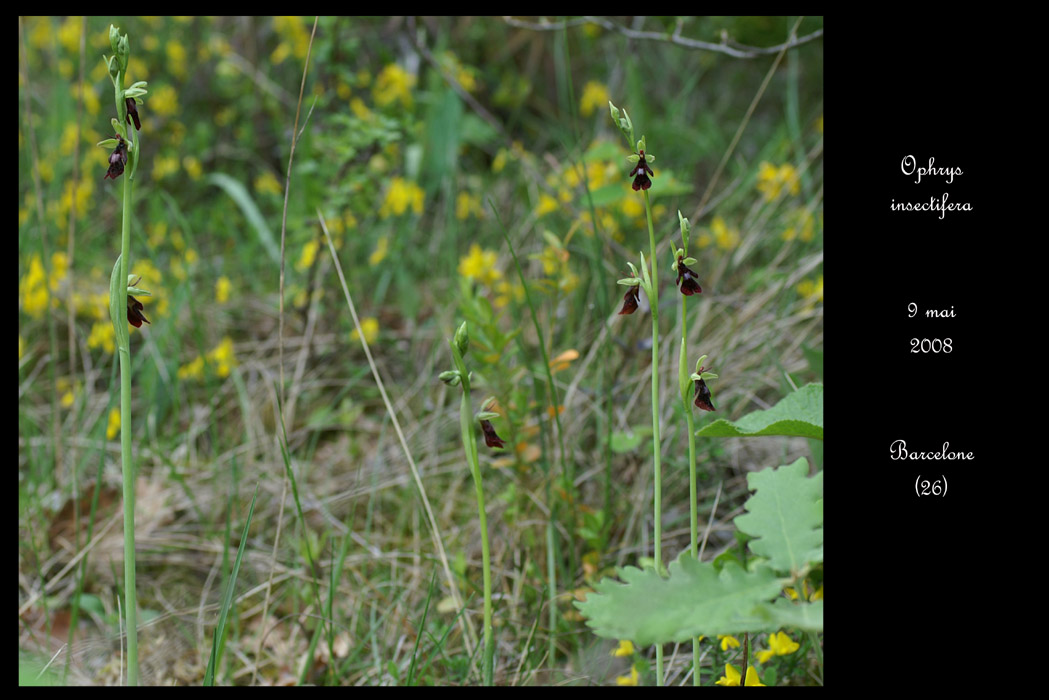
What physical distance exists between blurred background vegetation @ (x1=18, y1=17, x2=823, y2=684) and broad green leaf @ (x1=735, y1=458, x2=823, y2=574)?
0.62 meters

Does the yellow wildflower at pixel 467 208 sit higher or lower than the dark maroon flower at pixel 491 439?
higher

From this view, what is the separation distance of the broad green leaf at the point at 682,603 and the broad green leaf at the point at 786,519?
1.9 inches

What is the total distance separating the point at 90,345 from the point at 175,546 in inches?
46.1

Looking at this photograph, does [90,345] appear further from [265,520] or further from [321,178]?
[321,178]

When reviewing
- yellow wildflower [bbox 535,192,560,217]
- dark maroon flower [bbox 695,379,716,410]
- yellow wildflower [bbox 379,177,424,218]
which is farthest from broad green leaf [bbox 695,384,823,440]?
yellow wildflower [bbox 379,177,424,218]

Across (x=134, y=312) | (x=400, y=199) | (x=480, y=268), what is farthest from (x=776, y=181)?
(x=134, y=312)

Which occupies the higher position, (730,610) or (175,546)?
(730,610)

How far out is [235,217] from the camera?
4.25 m

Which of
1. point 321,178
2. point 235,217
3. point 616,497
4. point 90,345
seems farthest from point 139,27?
point 616,497

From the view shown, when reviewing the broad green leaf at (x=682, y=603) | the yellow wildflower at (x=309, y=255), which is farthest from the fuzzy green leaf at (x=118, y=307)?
the yellow wildflower at (x=309, y=255)

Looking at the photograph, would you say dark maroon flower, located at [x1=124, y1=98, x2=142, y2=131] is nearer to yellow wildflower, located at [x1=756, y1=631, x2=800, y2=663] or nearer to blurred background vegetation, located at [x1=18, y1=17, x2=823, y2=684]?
blurred background vegetation, located at [x1=18, y1=17, x2=823, y2=684]

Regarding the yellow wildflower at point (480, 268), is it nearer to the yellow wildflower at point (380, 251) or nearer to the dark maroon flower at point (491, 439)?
the yellow wildflower at point (380, 251)

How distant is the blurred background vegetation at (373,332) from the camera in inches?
79.0

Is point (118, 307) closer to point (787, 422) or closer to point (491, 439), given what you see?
point (491, 439)
